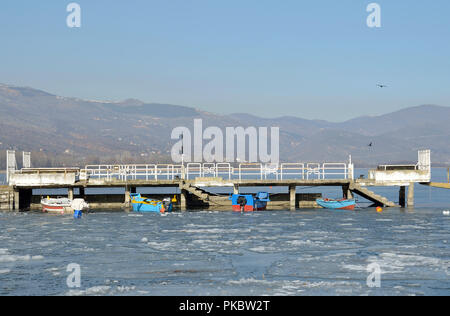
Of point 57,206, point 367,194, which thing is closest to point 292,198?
point 367,194

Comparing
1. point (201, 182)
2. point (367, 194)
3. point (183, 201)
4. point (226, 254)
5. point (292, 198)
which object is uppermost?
point (201, 182)

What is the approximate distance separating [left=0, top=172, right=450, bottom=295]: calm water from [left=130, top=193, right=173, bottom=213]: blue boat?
276 inches

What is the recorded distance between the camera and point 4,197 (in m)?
72.6

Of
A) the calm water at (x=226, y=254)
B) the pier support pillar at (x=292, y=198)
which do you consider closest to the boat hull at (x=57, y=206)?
the calm water at (x=226, y=254)

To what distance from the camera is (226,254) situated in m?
40.1

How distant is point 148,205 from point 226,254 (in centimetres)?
3066

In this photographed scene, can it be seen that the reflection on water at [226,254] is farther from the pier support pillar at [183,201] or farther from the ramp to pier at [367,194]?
the pier support pillar at [183,201]

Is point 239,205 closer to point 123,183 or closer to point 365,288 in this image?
point 123,183

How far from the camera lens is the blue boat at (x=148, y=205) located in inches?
2714

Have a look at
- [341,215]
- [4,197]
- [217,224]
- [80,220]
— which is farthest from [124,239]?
[4,197]

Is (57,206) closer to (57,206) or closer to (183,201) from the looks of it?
(57,206)

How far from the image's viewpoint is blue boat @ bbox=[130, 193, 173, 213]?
68.9 metres

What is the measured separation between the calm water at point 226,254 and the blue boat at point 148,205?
23.0ft
